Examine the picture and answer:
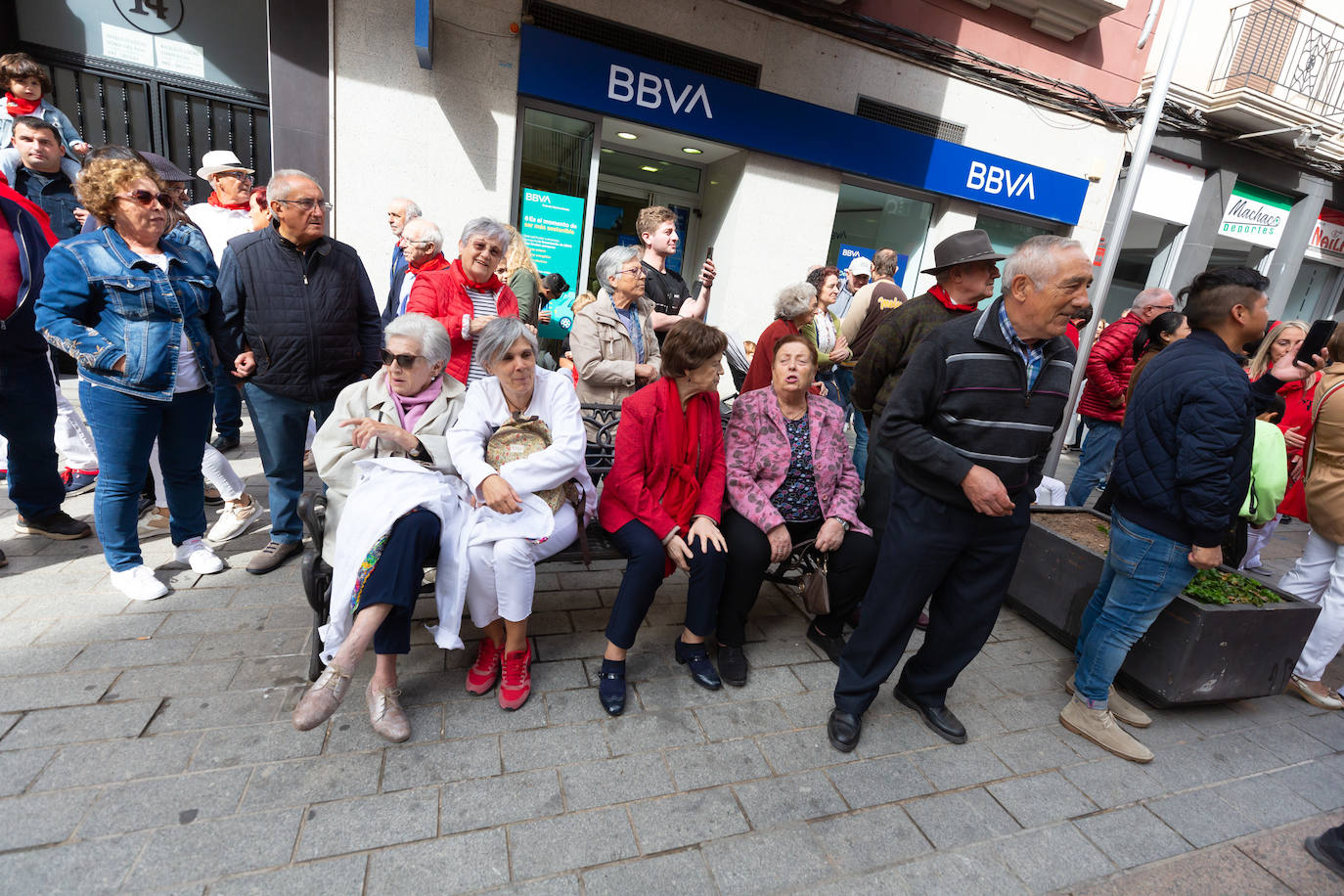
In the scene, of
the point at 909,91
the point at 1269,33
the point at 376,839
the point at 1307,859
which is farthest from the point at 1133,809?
the point at 1269,33

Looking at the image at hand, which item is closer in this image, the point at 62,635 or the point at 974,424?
the point at 974,424

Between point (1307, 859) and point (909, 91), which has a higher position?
point (909, 91)

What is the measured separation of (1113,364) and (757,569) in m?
4.17

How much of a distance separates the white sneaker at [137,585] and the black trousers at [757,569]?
276 centimetres

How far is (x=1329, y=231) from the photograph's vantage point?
39.8 feet

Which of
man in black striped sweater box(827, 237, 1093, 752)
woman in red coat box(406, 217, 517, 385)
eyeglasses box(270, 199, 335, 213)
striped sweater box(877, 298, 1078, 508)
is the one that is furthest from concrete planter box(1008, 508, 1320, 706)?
eyeglasses box(270, 199, 335, 213)

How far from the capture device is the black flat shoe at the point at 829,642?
3.17 meters

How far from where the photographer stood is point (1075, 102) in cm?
885

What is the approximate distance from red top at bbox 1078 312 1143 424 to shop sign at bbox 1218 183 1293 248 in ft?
27.4

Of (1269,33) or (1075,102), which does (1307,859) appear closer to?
(1075,102)

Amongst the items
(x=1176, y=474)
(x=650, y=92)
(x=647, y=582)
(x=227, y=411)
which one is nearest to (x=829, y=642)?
(x=647, y=582)

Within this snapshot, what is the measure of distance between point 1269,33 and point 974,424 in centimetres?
1293

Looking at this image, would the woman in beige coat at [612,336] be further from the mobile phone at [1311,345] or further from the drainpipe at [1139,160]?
the mobile phone at [1311,345]

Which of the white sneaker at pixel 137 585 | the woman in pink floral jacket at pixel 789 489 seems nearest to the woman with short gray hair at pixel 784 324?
the woman in pink floral jacket at pixel 789 489
